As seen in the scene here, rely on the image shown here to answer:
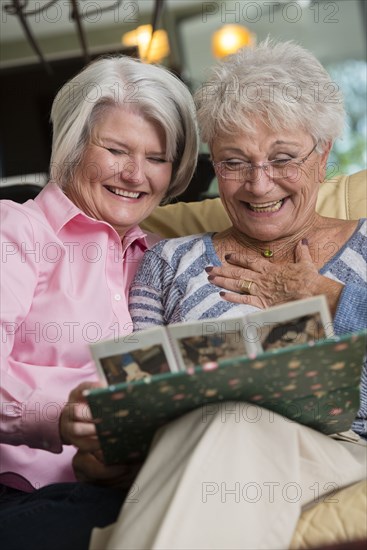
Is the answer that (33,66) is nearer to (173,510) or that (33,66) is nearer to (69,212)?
(69,212)

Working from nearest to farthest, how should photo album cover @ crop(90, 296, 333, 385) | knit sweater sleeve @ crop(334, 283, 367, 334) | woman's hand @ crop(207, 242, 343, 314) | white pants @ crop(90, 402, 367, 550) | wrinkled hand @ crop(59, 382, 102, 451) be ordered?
white pants @ crop(90, 402, 367, 550) < photo album cover @ crop(90, 296, 333, 385) < wrinkled hand @ crop(59, 382, 102, 451) < knit sweater sleeve @ crop(334, 283, 367, 334) < woman's hand @ crop(207, 242, 343, 314)

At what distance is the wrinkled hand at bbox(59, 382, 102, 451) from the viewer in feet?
4.81

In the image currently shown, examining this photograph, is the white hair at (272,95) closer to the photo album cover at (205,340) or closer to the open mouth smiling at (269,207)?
the open mouth smiling at (269,207)

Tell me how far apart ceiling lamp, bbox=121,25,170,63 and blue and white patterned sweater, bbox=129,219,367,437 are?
5.53 m

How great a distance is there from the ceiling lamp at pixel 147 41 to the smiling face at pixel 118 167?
5416 mm

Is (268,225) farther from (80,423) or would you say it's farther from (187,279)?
(80,423)

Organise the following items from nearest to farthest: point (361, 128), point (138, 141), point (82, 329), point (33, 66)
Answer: point (82, 329) → point (138, 141) → point (361, 128) → point (33, 66)

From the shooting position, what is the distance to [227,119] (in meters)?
1.84

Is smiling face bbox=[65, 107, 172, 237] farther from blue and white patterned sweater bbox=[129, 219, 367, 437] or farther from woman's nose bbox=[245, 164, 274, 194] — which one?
woman's nose bbox=[245, 164, 274, 194]

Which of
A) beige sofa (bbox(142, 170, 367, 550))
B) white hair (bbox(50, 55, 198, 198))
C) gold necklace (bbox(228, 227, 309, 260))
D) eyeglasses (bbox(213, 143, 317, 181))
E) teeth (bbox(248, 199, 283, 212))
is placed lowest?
gold necklace (bbox(228, 227, 309, 260))

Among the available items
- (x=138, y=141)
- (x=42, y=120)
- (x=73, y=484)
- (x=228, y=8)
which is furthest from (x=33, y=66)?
(x=73, y=484)

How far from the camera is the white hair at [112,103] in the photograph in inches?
76.1

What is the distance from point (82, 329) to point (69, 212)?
29cm

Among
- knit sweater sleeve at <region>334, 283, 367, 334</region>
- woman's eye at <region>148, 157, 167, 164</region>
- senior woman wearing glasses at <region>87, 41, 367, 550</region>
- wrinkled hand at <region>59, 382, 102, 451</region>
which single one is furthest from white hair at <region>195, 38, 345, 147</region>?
wrinkled hand at <region>59, 382, 102, 451</region>
